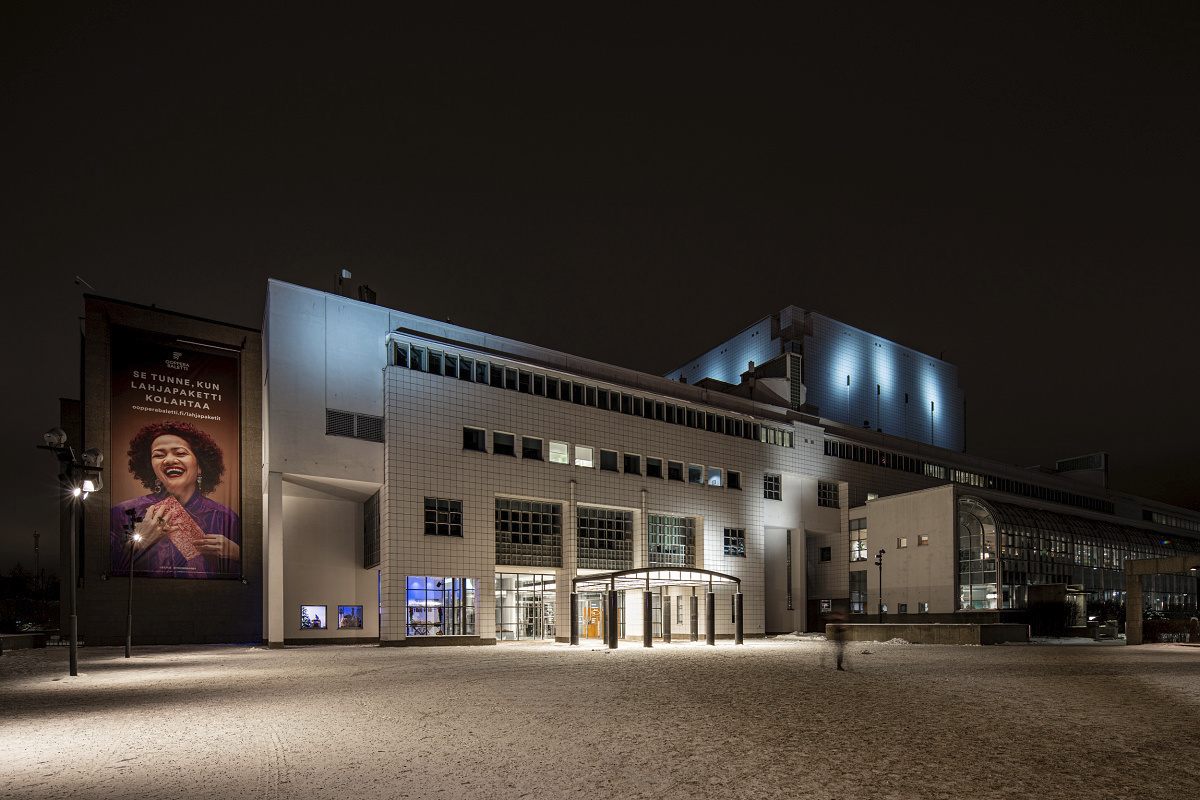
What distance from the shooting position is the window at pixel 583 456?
163 feet

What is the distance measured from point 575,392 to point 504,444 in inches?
251

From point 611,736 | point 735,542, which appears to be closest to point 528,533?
point 735,542

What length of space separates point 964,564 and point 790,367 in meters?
30.2

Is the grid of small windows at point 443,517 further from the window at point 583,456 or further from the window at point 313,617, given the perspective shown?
the window at point 583,456

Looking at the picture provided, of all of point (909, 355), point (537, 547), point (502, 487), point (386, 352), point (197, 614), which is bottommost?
point (197, 614)

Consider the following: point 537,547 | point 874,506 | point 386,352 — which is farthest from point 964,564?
→ point 386,352

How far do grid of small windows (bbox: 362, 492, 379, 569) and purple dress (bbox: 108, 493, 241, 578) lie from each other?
276 inches

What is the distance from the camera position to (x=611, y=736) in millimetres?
10383

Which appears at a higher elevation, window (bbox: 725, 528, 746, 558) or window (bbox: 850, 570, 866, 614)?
window (bbox: 725, 528, 746, 558)

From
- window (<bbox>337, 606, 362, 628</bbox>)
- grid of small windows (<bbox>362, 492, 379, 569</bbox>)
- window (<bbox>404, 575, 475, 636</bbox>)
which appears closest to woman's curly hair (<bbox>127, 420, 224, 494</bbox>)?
grid of small windows (<bbox>362, 492, 379, 569</bbox>)

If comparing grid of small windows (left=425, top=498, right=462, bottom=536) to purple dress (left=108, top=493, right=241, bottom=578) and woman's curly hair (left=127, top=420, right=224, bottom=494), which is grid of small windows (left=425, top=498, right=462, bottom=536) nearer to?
purple dress (left=108, top=493, right=241, bottom=578)

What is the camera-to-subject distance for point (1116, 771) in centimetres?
835

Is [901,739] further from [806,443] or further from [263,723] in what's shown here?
[806,443]

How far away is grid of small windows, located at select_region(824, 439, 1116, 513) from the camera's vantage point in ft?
222
